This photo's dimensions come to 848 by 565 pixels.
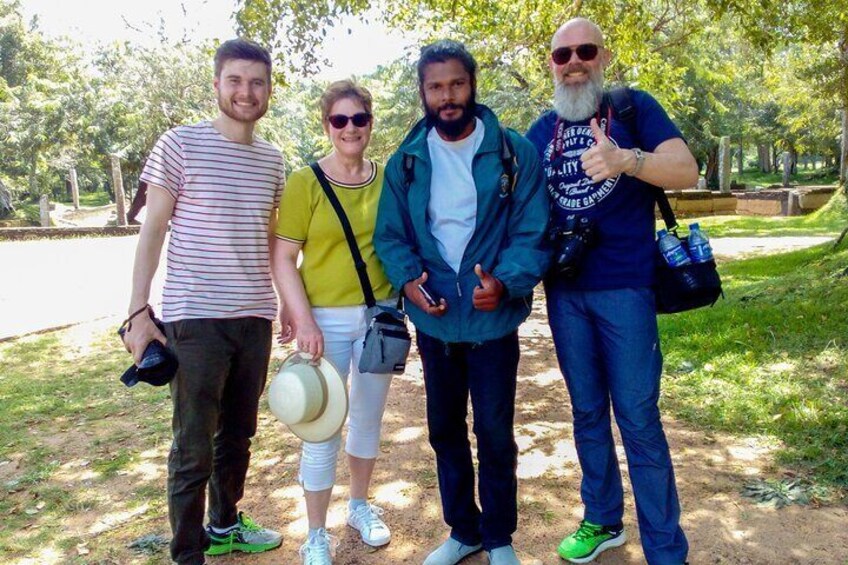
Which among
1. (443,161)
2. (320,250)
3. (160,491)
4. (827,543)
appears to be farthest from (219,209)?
(827,543)

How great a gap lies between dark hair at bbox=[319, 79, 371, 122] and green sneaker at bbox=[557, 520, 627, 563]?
1975mm

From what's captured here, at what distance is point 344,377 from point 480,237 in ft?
2.64

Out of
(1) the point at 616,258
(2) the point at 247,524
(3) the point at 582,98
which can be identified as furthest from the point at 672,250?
(2) the point at 247,524

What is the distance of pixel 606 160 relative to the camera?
8.14 ft

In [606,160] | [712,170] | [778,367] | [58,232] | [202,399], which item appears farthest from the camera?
[712,170]

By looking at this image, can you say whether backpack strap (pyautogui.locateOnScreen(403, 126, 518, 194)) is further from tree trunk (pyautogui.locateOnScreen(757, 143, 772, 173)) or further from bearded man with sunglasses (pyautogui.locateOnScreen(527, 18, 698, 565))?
tree trunk (pyautogui.locateOnScreen(757, 143, 772, 173))

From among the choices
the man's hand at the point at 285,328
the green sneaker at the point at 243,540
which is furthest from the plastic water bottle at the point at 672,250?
the green sneaker at the point at 243,540

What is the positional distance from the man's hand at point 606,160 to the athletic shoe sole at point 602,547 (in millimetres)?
1556

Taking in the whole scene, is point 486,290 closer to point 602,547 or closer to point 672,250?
point 672,250

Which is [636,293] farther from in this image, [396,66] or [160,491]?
[396,66]

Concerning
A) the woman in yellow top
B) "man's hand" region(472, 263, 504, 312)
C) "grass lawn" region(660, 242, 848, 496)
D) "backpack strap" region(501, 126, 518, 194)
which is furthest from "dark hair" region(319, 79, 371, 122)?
"grass lawn" region(660, 242, 848, 496)

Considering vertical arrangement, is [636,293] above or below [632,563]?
above

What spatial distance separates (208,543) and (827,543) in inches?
102

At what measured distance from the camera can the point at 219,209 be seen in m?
2.71
